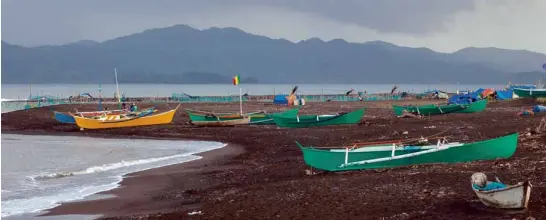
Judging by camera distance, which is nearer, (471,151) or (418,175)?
(418,175)

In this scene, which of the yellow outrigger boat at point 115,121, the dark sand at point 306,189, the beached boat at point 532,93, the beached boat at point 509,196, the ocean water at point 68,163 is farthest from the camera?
the beached boat at point 532,93

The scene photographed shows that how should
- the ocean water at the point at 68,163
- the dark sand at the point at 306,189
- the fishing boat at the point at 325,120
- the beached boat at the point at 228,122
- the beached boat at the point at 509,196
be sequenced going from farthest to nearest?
the beached boat at the point at 228,122 → the fishing boat at the point at 325,120 → the ocean water at the point at 68,163 → the dark sand at the point at 306,189 → the beached boat at the point at 509,196

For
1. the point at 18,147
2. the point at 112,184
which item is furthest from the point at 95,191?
the point at 18,147

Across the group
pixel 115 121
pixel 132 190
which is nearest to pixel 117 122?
pixel 115 121

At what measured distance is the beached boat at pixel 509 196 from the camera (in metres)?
8.51

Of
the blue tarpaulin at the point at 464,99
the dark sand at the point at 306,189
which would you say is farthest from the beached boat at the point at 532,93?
the dark sand at the point at 306,189

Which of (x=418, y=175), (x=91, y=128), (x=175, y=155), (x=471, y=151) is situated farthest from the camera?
(x=91, y=128)

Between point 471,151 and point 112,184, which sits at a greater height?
point 471,151

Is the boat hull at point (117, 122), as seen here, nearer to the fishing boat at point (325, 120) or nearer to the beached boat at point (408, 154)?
the fishing boat at point (325, 120)

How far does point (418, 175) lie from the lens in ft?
41.0

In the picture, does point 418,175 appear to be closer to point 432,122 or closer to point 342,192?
point 342,192

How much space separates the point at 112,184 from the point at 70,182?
1.63 meters

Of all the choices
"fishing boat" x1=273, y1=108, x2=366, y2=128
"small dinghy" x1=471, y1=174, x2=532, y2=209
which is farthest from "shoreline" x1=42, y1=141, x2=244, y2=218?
"fishing boat" x1=273, y1=108, x2=366, y2=128

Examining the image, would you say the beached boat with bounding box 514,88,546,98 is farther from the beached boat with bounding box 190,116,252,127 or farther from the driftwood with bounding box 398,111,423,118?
the beached boat with bounding box 190,116,252,127
